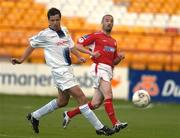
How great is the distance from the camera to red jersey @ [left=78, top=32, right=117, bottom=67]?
1278 centimetres

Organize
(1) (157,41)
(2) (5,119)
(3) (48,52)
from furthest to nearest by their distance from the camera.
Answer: (1) (157,41) → (2) (5,119) → (3) (48,52)

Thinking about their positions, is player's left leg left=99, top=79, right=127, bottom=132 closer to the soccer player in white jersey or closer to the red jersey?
the red jersey

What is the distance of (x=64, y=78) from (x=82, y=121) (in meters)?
4.03

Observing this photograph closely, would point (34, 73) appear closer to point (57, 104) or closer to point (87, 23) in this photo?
point (87, 23)

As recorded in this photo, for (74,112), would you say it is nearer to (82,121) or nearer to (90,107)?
(90,107)

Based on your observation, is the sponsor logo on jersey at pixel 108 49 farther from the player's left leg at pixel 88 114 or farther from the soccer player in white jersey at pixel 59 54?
the player's left leg at pixel 88 114

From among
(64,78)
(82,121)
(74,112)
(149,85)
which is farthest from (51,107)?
(149,85)

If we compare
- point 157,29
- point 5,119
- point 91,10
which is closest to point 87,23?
point 91,10

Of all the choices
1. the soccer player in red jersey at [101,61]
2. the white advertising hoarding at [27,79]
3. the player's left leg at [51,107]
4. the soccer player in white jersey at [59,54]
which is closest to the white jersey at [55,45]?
the soccer player in white jersey at [59,54]

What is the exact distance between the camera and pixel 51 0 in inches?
1179

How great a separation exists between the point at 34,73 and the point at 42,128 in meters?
10.8

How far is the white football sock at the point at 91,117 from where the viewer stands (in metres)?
11.7

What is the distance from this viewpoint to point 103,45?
504 inches

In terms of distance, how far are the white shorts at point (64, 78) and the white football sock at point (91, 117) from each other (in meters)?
0.46
